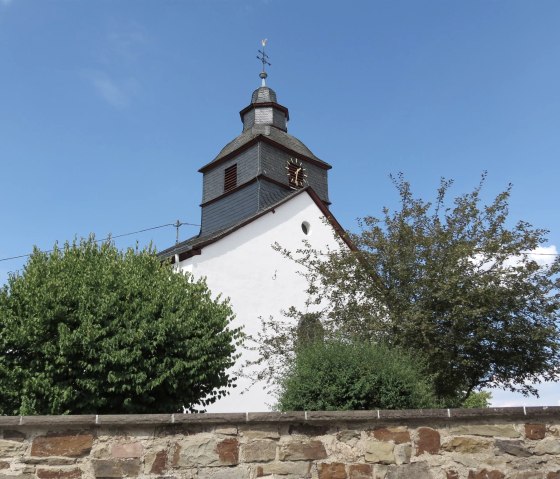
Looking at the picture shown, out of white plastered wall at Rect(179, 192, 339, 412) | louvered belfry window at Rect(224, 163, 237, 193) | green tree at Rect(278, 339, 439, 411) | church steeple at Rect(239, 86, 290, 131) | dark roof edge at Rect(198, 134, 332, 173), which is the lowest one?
green tree at Rect(278, 339, 439, 411)

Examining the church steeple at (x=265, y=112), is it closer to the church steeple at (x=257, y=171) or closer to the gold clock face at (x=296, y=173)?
the church steeple at (x=257, y=171)

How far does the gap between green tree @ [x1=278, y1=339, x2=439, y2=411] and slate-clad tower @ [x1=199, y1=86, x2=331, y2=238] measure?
12.0 metres

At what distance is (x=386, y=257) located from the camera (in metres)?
13.2

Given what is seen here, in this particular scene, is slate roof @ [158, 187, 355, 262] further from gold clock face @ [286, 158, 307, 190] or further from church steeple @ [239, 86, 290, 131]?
church steeple @ [239, 86, 290, 131]

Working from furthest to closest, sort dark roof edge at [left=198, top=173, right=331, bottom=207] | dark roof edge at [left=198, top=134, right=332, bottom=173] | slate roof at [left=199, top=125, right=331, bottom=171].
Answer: slate roof at [left=199, top=125, right=331, bottom=171] → dark roof edge at [left=198, top=134, right=332, bottom=173] → dark roof edge at [left=198, top=173, right=331, bottom=207]

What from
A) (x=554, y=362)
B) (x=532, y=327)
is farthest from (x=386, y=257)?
(x=554, y=362)

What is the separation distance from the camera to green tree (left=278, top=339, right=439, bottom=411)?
27.0ft

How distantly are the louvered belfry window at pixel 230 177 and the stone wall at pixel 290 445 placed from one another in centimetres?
1801

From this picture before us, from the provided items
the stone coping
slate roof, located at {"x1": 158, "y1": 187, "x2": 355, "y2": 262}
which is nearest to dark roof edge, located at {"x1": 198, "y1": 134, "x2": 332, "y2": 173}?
slate roof, located at {"x1": 158, "y1": 187, "x2": 355, "y2": 262}

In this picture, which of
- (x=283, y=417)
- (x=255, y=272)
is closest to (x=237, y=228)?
(x=255, y=272)

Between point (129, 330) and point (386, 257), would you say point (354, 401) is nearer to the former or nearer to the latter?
point (129, 330)

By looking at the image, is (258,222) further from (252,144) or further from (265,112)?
(265,112)

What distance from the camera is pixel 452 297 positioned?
12.1 metres

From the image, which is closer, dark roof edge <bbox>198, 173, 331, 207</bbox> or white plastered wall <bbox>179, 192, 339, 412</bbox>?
white plastered wall <bbox>179, 192, 339, 412</bbox>
